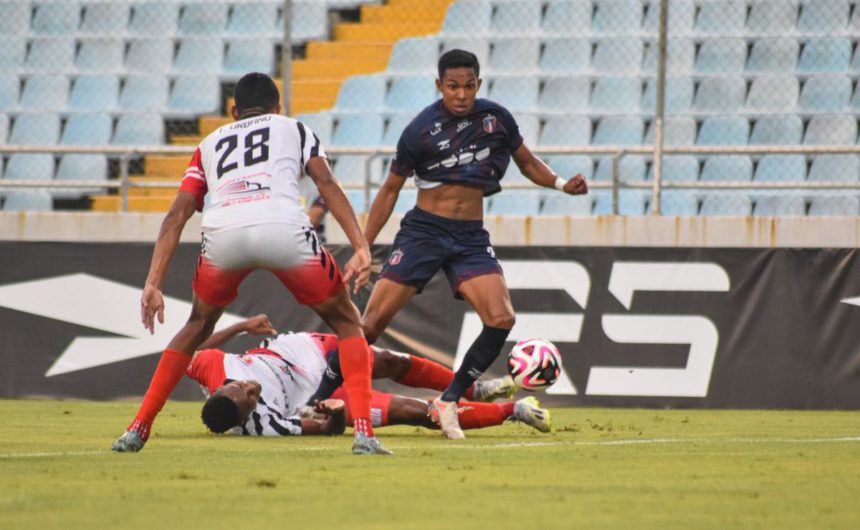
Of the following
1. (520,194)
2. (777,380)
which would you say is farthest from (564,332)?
(520,194)

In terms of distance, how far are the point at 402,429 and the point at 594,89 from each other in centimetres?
745

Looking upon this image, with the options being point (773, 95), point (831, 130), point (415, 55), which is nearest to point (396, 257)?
point (831, 130)

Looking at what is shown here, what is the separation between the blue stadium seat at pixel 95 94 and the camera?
17.5 m

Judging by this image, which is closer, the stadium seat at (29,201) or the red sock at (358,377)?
the red sock at (358,377)

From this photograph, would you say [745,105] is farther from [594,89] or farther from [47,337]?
[47,337]

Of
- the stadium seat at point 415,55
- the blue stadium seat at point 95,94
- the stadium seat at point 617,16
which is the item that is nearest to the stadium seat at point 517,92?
the stadium seat at point 415,55

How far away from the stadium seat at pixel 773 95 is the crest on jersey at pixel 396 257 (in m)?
7.89

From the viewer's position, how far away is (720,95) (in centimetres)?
1573

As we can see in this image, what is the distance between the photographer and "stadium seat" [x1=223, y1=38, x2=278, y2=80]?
1767 centimetres

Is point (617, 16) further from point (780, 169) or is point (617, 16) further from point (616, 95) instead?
point (780, 169)

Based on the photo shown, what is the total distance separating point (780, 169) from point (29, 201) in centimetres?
817

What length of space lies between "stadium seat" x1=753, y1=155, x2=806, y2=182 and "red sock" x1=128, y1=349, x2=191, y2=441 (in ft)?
29.4

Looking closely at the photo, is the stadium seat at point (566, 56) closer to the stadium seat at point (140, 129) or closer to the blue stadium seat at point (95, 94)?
the stadium seat at point (140, 129)

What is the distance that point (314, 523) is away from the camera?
450 cm
